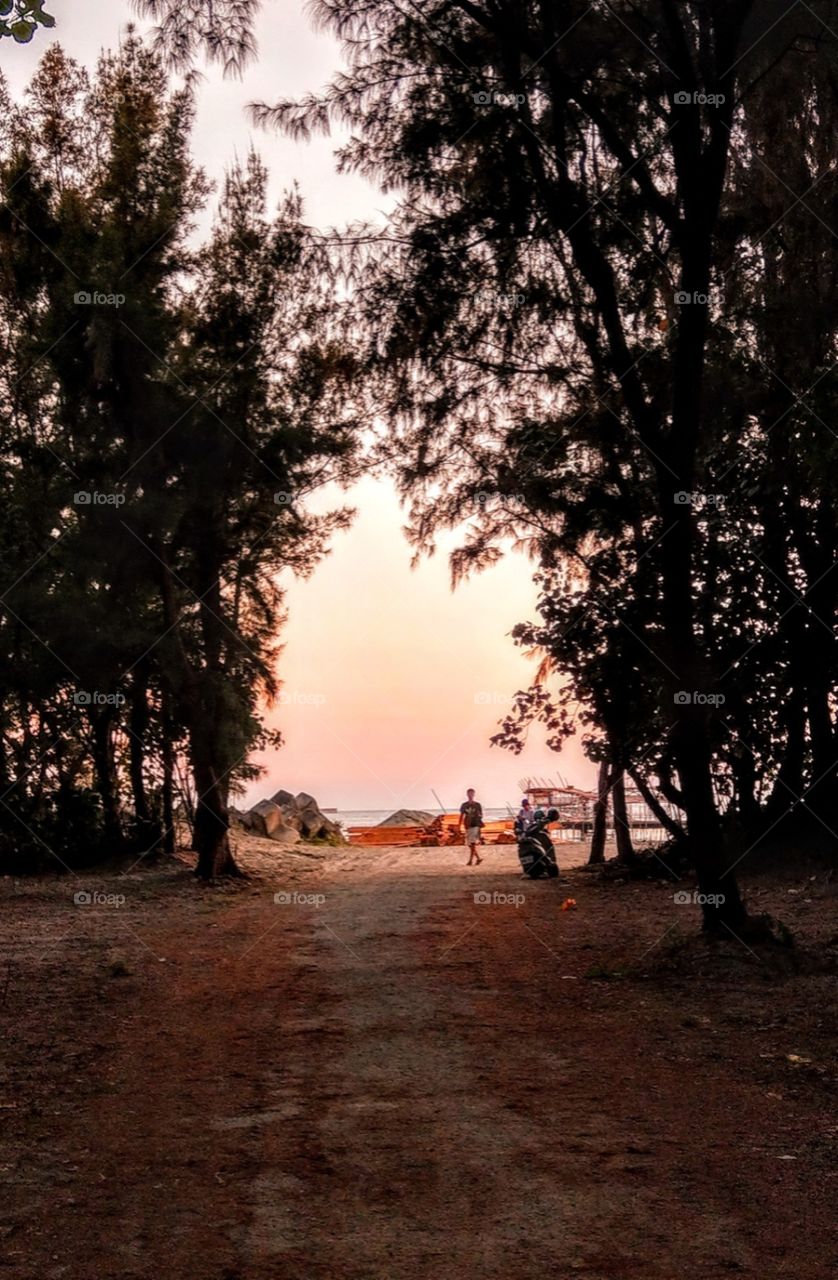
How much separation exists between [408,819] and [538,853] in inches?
713

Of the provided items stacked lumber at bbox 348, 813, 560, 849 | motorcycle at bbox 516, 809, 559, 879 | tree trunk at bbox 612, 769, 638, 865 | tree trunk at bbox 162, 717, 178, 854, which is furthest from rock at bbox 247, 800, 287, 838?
tree trunk at bbox 612, 769, 638, 865

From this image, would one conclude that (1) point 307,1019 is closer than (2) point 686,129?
Yes

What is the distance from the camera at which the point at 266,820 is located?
33156 mm

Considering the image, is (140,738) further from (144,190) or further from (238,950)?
(238,950)

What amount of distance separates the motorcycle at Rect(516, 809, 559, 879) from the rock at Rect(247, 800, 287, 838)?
11.0 m

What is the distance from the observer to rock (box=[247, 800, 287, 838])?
3288cm

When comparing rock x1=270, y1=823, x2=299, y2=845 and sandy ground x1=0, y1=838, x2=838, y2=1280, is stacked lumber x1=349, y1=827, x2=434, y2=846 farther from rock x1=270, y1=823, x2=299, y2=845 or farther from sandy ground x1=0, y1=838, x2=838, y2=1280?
sandy ground x1=0, y1=838, x2=838, y2=1280

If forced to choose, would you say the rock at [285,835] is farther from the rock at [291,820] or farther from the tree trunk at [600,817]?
the tree trunk at [600,817]

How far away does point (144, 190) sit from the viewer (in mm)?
21000

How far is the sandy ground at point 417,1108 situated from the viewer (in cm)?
493

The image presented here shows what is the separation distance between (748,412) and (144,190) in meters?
10.1

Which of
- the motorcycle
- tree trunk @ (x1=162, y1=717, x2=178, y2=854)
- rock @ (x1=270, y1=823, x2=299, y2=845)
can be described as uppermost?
tree trunk @ (x1=162, y1=717, x2=178, y2=854)

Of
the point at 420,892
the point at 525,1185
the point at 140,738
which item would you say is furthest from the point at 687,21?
the point at 140,738

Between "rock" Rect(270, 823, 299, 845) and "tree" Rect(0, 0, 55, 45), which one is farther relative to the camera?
"rock" Rect(270, 823, 299, 845)
